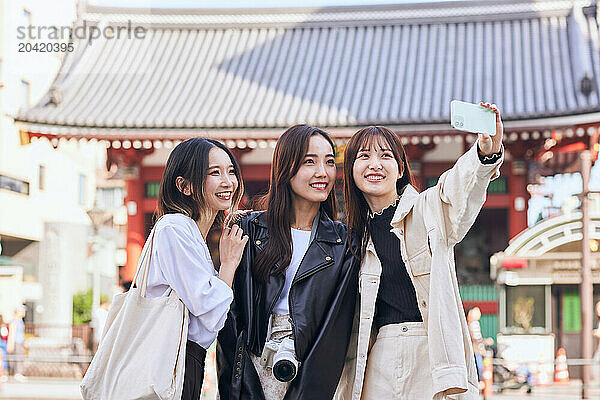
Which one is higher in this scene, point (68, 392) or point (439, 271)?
point (439, 271)

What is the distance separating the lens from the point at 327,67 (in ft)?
48.8

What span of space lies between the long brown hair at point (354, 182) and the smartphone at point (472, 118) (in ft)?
2.03

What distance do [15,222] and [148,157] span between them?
14428mm

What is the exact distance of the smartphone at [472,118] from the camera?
2.85 metres

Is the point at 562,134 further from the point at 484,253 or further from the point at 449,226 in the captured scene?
the point at 449,226

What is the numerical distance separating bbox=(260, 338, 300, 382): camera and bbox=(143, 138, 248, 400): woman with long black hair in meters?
0.24

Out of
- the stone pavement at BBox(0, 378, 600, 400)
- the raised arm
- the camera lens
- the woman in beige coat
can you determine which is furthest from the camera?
the stone pavement at BBox(0, 378, 600, 400)

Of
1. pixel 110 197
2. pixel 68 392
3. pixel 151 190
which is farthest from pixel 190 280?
pixel 110 197

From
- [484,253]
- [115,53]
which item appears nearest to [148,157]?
[115,53]

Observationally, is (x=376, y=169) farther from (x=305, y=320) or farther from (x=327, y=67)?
(x=327, y=67)

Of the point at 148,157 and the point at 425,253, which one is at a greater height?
the point at 148,157

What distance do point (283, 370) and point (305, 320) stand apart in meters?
0.25

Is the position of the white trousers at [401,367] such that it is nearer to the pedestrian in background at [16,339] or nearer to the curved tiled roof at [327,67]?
the curved tiled roof at [327,67]

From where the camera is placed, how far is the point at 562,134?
11766 mm
